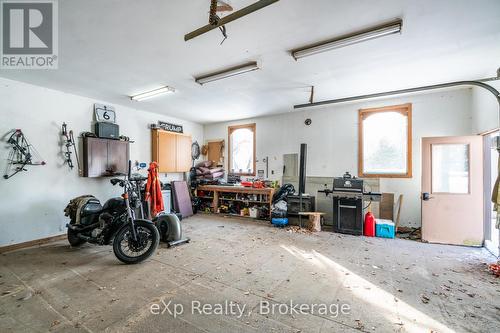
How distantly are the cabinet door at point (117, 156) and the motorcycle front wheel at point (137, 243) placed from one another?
245 centimetres

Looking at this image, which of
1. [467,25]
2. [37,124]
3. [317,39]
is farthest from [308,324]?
[37,124]

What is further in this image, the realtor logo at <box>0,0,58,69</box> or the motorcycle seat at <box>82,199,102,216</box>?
the motorcycle seat at <box>82,199,102,216</box>

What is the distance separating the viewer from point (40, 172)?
4.35 meters

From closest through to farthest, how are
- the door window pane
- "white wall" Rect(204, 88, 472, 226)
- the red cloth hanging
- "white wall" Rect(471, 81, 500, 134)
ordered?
"white wall" Rect(471, 81, 500, 134)
the door window pane
the red cloth hanging
"white wall" Rect(204, 88, 472, 226)

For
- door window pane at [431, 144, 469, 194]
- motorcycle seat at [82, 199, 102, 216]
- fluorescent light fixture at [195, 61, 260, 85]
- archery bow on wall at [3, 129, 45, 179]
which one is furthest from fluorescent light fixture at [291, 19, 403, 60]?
archery bow on wall at [3, 129, 45, 179]

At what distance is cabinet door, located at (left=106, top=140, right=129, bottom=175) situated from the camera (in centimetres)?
525

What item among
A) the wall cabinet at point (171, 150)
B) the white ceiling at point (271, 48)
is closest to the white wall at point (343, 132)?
the white ceiling at point (271, 48)

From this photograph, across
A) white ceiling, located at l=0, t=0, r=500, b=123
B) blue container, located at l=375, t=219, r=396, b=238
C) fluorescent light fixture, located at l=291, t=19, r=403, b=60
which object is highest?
white ceiling, located at l=0, t=0, r=500, b=123

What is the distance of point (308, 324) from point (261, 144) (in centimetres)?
545

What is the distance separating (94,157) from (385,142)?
259 inches

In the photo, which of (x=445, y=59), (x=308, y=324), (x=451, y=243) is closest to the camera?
(x=308, y=324)

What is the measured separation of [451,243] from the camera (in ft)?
13.9

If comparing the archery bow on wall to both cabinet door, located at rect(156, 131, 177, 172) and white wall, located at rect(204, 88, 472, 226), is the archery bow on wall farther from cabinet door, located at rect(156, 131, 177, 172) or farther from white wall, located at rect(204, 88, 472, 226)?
white wall, located at rect(204, 88, 472, 226)

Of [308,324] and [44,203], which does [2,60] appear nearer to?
[44,203]
